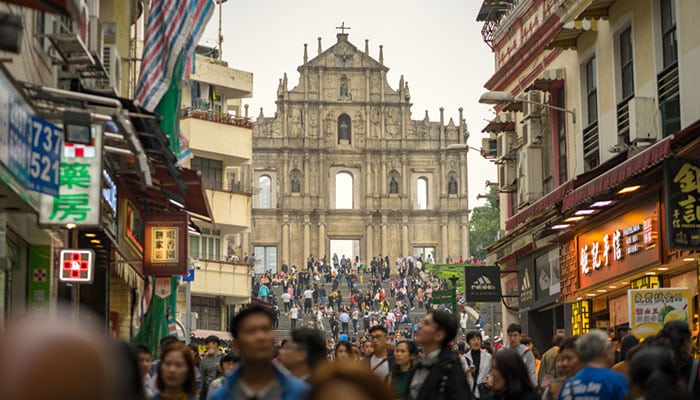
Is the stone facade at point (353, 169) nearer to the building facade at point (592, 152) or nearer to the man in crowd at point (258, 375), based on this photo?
the building facade at point (592, 152)

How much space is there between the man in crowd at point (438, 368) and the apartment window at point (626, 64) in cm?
1469

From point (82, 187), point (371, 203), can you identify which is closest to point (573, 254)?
point (82, 187)

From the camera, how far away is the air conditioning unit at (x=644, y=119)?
20.4 meters

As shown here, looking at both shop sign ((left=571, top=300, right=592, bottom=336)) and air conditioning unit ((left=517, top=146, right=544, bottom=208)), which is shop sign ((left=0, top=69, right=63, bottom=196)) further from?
air conditioning unit ((left=517, top=146, right=544, bottom=208))

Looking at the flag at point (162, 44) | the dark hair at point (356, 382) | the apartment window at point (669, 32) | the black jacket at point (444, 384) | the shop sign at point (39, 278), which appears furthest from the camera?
the apartment window at point (669, 32)

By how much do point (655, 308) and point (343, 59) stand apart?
74.3 meters

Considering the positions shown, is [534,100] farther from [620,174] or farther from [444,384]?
[444,384]

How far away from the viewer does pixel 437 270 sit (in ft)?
263

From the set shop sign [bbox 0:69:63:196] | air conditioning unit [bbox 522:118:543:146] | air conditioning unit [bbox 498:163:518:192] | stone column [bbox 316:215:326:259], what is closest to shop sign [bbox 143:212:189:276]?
air conditioning unit [bbox 522:118:543:146]

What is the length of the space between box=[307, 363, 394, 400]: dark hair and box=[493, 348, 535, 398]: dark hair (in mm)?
5358

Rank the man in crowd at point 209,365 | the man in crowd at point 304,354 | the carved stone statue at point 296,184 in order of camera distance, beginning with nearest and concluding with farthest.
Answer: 1. the man in crowd at point 304,354
2. the man in crowd at point 209,365
3. the carved stone statue at point 296,184

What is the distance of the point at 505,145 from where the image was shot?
33094 mm

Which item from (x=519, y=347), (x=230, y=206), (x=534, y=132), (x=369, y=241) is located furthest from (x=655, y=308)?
(x=369, y=241)

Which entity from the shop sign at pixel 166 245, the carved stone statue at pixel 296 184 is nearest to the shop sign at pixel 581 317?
the shop sign at pixel 166 245
